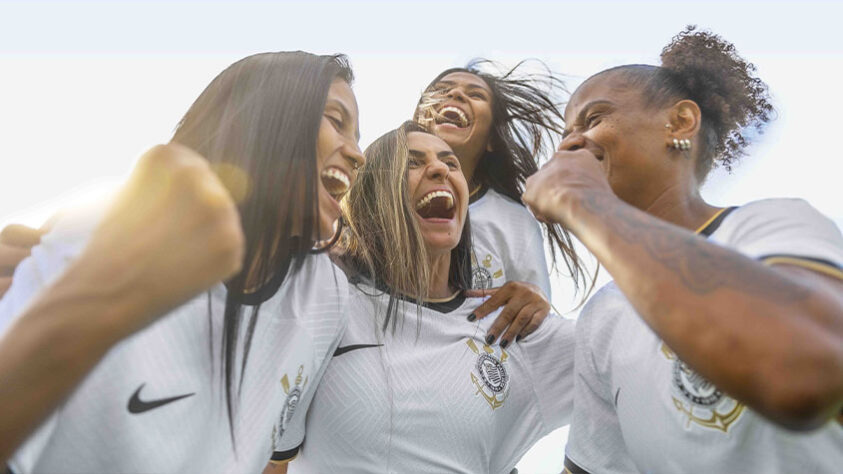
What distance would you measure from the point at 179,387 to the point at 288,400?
2.07 feet

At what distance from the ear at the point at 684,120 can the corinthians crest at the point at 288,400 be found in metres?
2.00

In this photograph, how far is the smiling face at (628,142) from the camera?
324 cm

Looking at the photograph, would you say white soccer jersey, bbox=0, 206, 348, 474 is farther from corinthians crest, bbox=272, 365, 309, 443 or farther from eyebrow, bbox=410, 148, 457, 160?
eyebrow, bbox=410, 148, 457, 160

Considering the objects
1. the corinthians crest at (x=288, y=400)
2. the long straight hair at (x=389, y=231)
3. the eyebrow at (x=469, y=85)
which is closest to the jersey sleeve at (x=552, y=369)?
the long straight hair at (x=389, y=231)

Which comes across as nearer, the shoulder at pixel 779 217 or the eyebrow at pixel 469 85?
the shoulder at pixel 779 217

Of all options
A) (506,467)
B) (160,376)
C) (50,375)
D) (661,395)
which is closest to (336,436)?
(506,467)

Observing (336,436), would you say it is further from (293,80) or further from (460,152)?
(460,152)

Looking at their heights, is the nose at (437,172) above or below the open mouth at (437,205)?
above

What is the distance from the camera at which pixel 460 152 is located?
554 cm

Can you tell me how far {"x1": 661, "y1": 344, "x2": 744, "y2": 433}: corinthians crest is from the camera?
2.56 m

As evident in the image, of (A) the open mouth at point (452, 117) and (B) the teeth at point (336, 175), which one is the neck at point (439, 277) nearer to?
(B) the teeth at point (336, 175)

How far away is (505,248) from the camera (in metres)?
5.12

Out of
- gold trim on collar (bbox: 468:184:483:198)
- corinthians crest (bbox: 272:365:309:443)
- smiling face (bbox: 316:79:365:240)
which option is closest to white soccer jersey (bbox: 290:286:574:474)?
corinthians crest (bbox: 272:365:309:443)

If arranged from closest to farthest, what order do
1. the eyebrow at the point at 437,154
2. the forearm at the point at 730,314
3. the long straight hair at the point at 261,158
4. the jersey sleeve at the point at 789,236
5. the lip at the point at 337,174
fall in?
the forearm at the point at 730,314, the jersey sleeve at the point at 789,236, the long straight hair at the point at 261,158, the lip at the point at 337,174, the eyebrow at the point at 437,154
